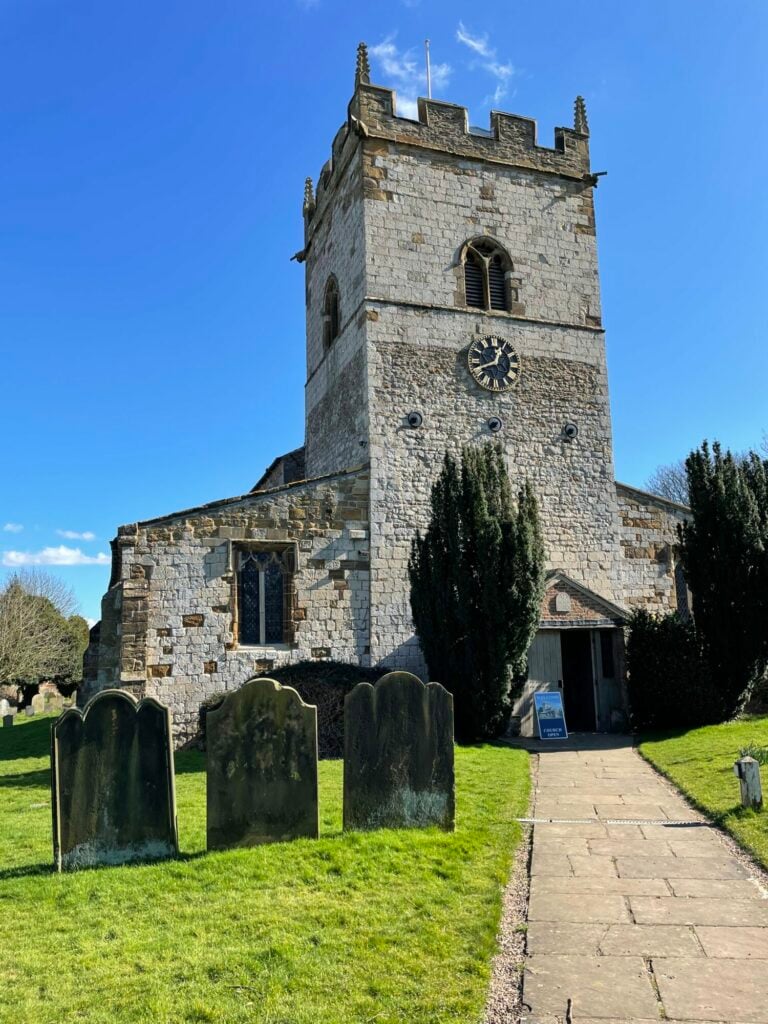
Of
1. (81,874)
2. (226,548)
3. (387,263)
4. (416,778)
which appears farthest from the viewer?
(387,263)

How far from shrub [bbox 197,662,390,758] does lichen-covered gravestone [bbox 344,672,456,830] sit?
19.8 ft

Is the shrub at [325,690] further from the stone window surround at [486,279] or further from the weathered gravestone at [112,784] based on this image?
the stone window surround at [486,279]

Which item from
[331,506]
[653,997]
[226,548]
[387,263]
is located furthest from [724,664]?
[653,997]

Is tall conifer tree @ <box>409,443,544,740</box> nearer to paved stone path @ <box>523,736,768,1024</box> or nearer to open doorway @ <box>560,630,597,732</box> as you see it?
open doorway @ <box>560,630,597,732</box>

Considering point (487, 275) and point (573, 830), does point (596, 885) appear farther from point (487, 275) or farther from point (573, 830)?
point (487, 275)

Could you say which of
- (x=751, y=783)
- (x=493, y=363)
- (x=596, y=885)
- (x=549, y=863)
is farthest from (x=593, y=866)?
(x=493, y=363)

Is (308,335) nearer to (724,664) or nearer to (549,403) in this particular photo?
(549,403)

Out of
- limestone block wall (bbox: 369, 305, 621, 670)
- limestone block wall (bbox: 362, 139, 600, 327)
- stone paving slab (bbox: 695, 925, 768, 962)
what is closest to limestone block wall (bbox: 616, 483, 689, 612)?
limestone block wall (bbox: 369, 305, 621, 670)

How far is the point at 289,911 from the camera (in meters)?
5.13

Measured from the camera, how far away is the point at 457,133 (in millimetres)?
18766

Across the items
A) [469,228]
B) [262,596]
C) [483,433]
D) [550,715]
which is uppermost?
[469,228]

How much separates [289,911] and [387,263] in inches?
595

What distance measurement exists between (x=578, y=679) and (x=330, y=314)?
11223 mm

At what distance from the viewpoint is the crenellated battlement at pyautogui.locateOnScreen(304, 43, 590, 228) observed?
1803 cm
